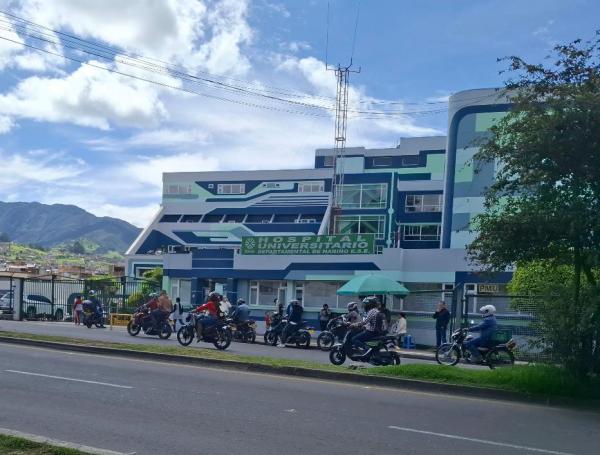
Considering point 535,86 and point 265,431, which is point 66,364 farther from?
point 535,86

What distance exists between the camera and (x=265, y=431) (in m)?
8.43

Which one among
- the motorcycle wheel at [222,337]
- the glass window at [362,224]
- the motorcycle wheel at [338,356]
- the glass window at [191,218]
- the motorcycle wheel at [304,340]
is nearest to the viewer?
the motorcycle wheel at [338,356]

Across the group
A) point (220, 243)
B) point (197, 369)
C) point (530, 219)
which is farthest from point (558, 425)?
point (220, 243)

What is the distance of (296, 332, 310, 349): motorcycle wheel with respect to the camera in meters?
24.1

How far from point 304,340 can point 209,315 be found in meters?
4.59

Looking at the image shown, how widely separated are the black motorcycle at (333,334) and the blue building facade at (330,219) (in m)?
6.45

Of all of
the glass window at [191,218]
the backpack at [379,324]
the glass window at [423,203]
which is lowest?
the backpack at [379,324]

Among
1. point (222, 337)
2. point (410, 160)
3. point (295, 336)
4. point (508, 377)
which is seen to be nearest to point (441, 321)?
point (295, 336)

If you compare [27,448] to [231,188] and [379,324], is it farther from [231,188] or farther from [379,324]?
[231,188]

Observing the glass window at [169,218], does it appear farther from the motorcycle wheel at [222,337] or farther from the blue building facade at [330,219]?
the motorcycle wheel at [222,337]

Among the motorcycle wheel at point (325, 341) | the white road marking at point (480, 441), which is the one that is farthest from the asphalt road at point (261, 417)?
the motorcycle wheel at point (325, 341)

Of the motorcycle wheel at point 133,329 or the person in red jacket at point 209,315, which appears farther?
the motorcycle wheel at point 133,329

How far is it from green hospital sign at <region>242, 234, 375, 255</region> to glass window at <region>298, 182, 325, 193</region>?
31.2 m

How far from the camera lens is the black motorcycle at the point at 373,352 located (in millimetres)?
16594
